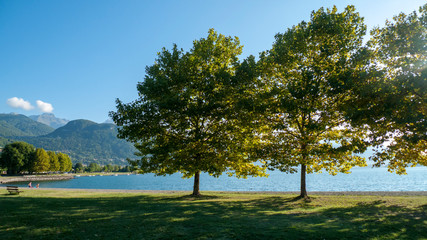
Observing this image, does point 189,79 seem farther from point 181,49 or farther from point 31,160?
point 31,160

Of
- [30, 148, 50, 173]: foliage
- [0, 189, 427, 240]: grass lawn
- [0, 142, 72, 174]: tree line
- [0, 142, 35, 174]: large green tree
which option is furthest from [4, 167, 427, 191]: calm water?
[0, 189, 427, 240]: grass lawn

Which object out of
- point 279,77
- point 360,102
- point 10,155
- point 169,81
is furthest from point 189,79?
point 10,155

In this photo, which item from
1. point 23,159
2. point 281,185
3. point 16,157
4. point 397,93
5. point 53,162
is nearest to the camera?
point 397,93

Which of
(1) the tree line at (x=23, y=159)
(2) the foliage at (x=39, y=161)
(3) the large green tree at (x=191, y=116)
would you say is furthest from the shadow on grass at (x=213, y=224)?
(2) the foliage at (x=39, y=161)

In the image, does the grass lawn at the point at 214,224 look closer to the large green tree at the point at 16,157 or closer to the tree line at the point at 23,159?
the large green tree at the point at 16,157

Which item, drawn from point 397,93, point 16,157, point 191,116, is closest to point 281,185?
point 191,116

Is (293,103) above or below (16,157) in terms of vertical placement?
above

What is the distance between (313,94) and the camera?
2017cm

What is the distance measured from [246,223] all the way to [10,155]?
5443 inches

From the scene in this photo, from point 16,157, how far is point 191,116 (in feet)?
419

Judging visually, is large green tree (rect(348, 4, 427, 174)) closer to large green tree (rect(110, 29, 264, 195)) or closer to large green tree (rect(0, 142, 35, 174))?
large green tree (rect(110, 29, 264, 195))

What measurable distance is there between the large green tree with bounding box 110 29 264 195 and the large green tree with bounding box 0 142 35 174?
400ft

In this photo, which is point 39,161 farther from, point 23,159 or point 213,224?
point 213,224

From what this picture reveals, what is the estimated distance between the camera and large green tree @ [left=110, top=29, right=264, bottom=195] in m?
23.3
